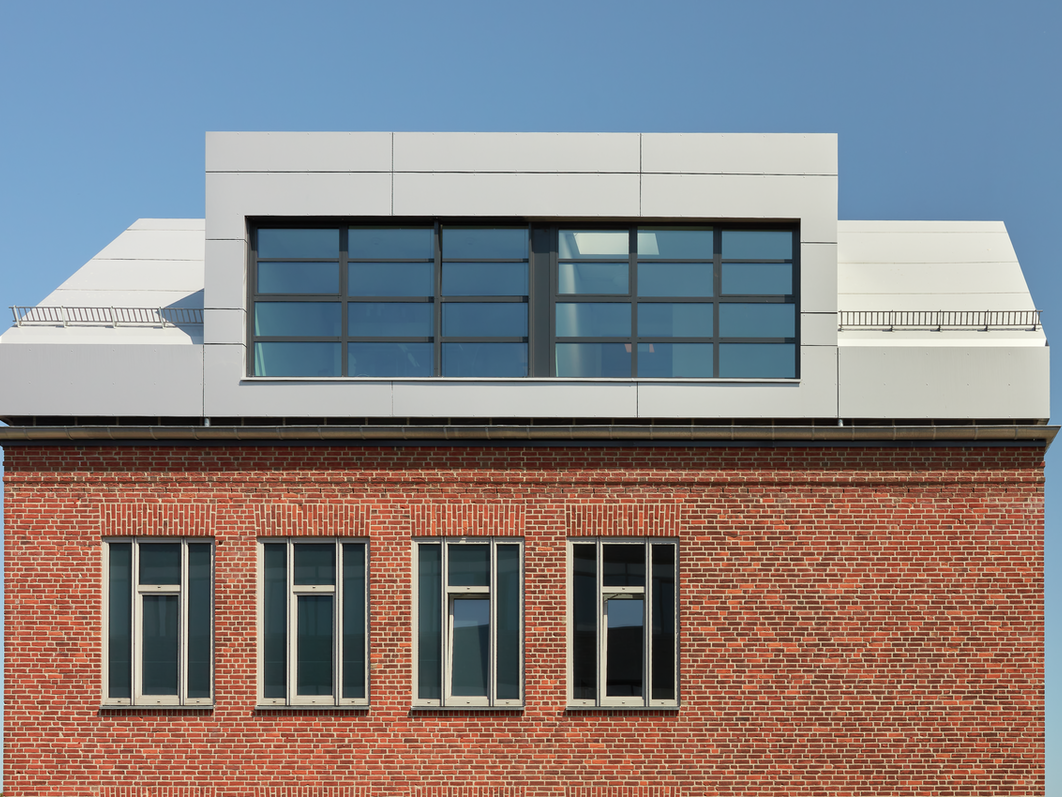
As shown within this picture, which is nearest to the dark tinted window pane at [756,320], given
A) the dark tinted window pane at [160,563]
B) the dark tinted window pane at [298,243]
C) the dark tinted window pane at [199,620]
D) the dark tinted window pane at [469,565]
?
the dark tinted window pane at [469,565]

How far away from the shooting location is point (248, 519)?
13.1m

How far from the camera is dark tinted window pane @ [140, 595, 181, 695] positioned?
43.0ft

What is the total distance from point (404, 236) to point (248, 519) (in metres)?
4.41

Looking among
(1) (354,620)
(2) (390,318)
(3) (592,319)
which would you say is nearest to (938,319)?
(3) (592,319)

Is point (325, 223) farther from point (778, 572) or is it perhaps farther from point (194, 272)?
point (778, 572)

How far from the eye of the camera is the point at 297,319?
13.5 metres

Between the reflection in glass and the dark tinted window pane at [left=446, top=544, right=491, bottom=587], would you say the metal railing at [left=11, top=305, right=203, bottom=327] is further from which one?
the dark tinted window pane at [left=446, top=544, right=491, bottom=587]

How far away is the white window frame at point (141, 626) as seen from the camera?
13000mm

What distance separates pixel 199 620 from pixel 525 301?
619 centimetres

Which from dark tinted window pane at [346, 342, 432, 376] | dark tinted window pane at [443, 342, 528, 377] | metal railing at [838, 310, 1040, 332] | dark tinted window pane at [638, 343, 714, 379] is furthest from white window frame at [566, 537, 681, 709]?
metal railing at [838, 310, 1040, 332]

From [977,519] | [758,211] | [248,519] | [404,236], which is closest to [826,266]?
[758,211]

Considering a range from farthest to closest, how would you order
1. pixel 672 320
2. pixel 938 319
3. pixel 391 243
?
pixel 938 319, pixel 391 243, pixel 672 320

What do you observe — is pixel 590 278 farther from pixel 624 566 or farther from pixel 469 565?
pixel 469 565

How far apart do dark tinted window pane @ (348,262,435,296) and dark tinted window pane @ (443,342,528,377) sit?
0.94 m
